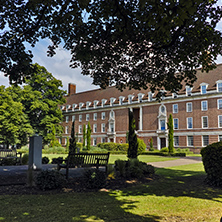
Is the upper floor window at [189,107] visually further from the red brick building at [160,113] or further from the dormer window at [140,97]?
the dormer window at [140,97]

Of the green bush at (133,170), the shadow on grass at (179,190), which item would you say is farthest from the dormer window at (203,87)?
the shadow on grass at (179,190)

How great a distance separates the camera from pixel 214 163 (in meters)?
8.33

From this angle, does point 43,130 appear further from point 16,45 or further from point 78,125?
point 16,45

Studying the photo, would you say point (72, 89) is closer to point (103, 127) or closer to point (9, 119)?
point (103, 127)

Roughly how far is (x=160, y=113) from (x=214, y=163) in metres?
36.3

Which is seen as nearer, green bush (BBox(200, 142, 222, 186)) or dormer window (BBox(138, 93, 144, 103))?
green bush (BBox(200, 142, 222, 186))

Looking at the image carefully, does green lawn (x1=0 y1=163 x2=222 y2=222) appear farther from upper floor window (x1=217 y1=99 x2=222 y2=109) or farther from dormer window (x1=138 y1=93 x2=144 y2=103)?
dormer window (x1=138 y1=93 x2=144 y2=103)

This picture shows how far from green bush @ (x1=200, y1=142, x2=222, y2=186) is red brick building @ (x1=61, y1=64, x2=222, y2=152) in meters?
28.2

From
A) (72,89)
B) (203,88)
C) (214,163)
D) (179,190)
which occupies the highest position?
(72,89)

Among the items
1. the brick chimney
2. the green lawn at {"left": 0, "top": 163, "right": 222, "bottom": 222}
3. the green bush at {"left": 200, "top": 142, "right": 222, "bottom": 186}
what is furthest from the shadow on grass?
the brick chimney

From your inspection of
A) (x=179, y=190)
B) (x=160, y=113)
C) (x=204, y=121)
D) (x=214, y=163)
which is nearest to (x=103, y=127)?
(x=160, y=113)

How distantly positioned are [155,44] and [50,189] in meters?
8.08

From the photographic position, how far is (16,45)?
10.2 metres

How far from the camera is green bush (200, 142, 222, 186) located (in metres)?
8.18
